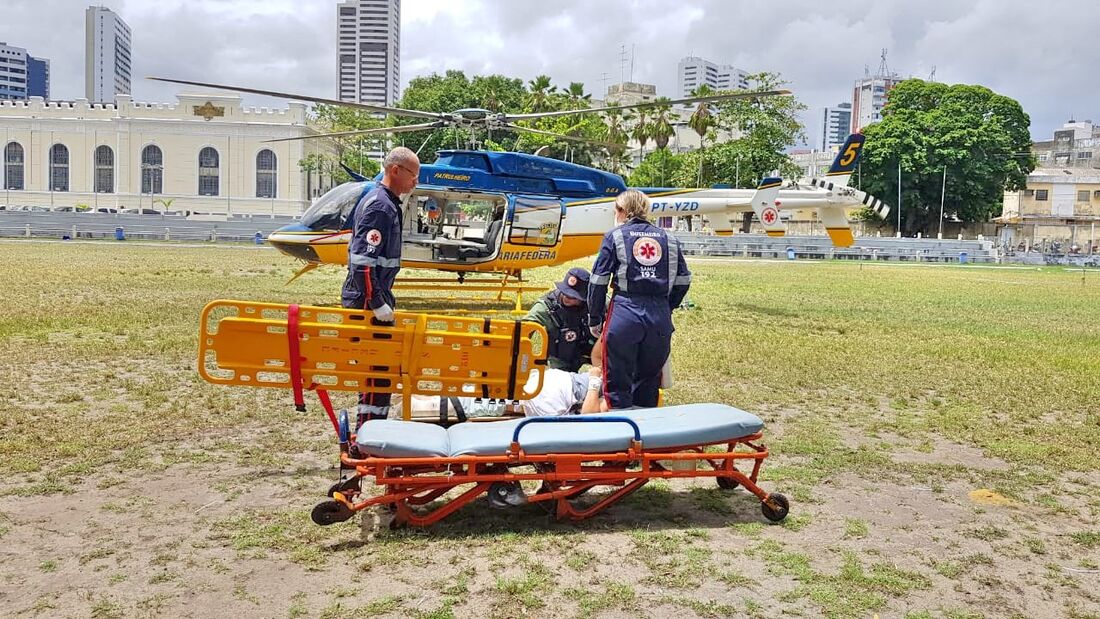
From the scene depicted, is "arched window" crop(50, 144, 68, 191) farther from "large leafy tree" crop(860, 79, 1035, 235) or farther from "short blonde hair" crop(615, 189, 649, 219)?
"short blonde hair" crop(615, 189, 649, 219)

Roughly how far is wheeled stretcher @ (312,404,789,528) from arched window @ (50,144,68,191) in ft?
315

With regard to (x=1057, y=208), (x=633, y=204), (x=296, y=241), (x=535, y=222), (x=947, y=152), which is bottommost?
(x=296, y=241)

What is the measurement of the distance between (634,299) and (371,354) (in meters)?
1.79

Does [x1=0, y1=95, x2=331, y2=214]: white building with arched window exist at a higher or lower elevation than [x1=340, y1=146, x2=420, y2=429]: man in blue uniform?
higher

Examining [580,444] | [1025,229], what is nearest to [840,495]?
[580,444]

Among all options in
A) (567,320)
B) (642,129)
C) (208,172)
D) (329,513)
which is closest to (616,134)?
(642,129)

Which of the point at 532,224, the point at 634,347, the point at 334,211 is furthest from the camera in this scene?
the point at 532,224

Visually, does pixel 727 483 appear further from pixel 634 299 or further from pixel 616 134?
pixel 616 134

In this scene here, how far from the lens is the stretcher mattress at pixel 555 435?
14.9 ft

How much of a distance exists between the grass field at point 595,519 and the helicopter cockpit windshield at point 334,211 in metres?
4.28

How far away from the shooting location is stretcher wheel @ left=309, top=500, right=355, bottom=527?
15.1 ft

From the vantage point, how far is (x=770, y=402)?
27.5 ft

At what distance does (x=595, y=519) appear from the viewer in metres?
4.90

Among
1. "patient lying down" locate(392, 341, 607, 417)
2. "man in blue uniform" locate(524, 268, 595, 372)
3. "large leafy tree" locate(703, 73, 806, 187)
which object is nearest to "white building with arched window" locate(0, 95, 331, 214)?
"large leafy tree" locate(703, 73, 806, 187)
